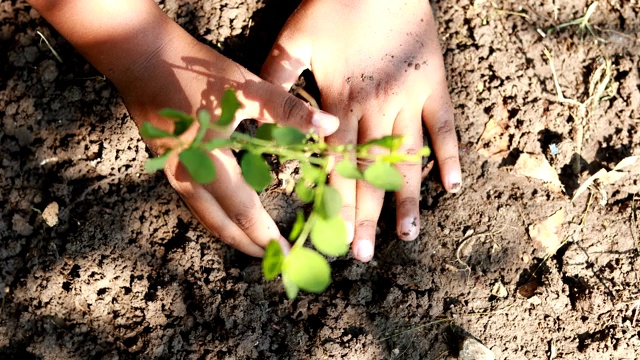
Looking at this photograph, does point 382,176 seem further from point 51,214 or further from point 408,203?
point 51,214

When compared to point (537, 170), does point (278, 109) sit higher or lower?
higher

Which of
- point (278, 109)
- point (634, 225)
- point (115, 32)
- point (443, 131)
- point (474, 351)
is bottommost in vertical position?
point (474, 351)

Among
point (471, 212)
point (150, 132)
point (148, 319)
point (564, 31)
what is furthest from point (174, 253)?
point (564, 31)

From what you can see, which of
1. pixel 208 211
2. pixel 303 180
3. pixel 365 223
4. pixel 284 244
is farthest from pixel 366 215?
pixel 303 180

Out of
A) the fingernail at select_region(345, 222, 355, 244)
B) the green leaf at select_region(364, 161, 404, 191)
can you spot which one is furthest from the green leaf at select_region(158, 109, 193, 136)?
the fingernail at select_region(345, 222, 355, 244)

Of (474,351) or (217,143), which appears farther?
(474,351)

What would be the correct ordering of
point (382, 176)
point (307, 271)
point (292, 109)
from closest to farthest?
point (307, 271) < point (382, 176) < point (292, 109)

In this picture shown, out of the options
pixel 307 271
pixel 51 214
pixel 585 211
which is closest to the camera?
pixel 307 271
